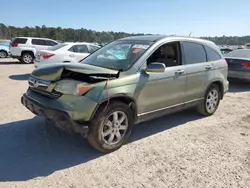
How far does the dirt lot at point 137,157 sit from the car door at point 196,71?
25.4 inches

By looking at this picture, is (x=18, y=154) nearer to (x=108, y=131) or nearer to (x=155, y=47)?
(x=108, y=131)

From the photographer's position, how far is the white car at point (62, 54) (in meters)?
9.91

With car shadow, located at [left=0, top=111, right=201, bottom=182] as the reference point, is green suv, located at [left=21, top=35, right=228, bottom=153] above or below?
above

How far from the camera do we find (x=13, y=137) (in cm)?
422

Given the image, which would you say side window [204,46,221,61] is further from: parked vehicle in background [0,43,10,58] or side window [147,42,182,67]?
parked vehicle in background [0,43,10,58]

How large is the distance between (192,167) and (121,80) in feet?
5.32

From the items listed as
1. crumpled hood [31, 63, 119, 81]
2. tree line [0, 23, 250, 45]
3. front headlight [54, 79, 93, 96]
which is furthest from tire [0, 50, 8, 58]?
front headlight [54, 79, 93, 96]

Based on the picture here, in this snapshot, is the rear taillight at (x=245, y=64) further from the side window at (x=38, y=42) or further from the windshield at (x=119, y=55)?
the side window at (x=38, y=42)

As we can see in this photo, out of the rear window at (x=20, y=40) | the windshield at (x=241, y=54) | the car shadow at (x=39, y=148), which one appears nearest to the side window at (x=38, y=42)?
the rear window at (x=20, y=40)

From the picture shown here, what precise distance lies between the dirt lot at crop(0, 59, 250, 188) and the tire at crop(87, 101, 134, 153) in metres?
0.16

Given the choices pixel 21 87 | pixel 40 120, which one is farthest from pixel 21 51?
pixel 40 120

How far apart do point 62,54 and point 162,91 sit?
22.0ft

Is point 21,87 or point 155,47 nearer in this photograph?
point 155,47

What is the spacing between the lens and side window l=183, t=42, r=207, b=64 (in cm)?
503
